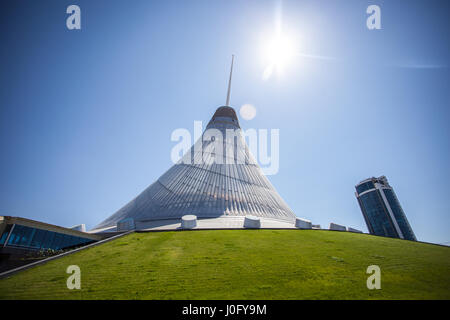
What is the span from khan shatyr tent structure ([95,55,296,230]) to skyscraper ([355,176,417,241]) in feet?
210

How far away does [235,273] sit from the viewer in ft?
22.1

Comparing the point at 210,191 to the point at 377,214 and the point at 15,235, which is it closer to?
the point at 15,235

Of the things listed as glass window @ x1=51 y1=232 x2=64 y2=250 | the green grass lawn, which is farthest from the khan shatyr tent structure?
the green grass lawn

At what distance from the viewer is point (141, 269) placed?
23.7 feet

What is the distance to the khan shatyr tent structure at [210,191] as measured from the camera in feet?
67.5

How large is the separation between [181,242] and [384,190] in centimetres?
8286

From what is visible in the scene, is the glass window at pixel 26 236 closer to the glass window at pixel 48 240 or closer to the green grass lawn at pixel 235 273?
the glass window at pixel 48 240

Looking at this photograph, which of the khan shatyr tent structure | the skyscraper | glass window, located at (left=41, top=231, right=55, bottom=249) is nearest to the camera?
glass window, located at (left=41, top=231, right=55, bottom=249)

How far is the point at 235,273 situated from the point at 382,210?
82.9 metres

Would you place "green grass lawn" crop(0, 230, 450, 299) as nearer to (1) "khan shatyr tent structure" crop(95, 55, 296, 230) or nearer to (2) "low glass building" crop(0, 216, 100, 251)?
(2) "low glass building" crop(0, 216, 100, 251)

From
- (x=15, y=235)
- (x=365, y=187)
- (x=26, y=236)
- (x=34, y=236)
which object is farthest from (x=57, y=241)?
(x=365, y=187)

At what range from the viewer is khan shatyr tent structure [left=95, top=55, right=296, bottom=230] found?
2056cm

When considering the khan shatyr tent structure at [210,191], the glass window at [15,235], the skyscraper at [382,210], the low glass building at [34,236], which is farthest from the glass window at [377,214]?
the glass window at [15,235]
